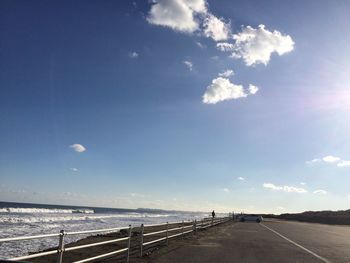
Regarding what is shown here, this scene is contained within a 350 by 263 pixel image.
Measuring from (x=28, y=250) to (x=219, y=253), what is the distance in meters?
8.38

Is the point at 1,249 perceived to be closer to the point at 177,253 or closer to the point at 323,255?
the point at 177,253

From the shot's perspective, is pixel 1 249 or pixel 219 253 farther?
pixel 1 249

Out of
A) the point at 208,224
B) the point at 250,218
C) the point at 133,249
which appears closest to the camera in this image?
the point at 133,249

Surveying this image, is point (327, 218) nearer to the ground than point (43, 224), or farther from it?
farther from it

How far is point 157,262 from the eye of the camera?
1295cm

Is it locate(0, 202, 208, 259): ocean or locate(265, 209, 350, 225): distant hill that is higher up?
locate(265, 209, 350, 225): distant hill

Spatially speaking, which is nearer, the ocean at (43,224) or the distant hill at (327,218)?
the ocean at (43,224)

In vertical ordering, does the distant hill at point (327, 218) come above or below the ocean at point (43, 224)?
above

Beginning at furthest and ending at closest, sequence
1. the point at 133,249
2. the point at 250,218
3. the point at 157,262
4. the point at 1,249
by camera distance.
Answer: the point at 250,218 < the point at 1,249 < the point at 133,249 < the point at 157,262

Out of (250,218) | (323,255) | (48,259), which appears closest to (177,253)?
(48,259)

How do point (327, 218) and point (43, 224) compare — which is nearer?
point (43, 224)

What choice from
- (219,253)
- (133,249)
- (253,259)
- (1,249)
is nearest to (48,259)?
(133,249)

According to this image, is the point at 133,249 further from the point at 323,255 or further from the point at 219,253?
the point at 323,255

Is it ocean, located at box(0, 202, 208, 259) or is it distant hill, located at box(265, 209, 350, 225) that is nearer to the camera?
ocean, located at box(0, 202, 208, 259)
